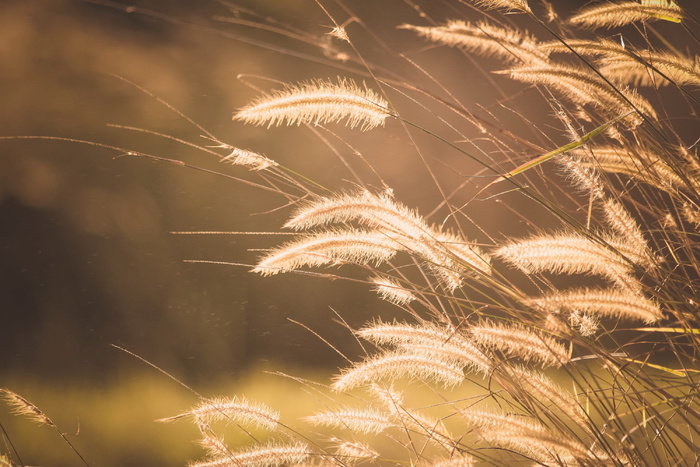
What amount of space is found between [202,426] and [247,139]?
4.54ft

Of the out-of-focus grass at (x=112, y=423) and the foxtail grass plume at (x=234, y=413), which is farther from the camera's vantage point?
the out-of-focus grass at (x=112, y=423)

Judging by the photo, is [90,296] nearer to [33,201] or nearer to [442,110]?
[33,201]

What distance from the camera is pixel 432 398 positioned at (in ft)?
6.33

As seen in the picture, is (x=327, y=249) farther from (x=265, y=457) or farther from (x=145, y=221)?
(x=145, y=221)

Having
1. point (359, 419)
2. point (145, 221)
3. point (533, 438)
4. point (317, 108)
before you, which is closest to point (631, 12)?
point (317, 108)

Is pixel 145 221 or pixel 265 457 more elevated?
pixel 145 221

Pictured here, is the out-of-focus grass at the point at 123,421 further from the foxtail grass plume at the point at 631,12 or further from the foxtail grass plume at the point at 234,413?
the foxtail grass plume at the point at 631,12

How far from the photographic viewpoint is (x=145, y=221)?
6.16ft

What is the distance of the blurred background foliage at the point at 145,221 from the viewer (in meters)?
1.64

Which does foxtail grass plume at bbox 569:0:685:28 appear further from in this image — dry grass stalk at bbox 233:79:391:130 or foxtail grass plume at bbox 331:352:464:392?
foxtail grass plume at bbox 331:352:464:392

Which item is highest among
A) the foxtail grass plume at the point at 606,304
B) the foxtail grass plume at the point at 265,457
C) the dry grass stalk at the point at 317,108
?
the dry grass stalk at the point at 317,108

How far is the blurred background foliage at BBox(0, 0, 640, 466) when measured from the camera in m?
1.64

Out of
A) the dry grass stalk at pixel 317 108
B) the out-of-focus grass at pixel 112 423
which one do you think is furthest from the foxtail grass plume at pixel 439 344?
the out-of-focus grass at pixel 112 423

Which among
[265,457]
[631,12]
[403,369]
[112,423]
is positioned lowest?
[112,423]
